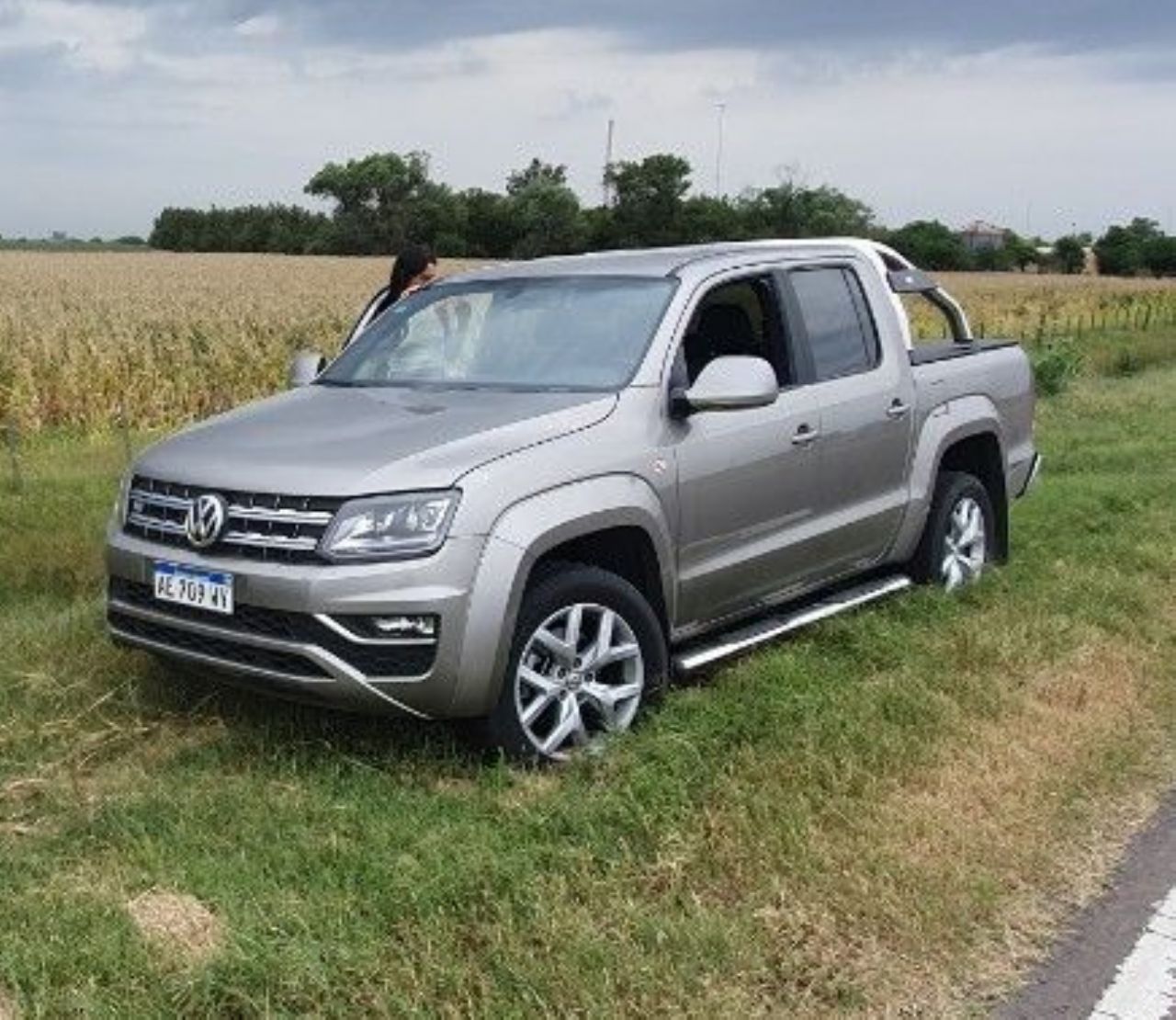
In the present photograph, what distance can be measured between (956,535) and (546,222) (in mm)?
62968

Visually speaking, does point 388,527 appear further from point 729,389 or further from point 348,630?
point 729,389

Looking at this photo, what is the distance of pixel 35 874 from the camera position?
11.8 ft

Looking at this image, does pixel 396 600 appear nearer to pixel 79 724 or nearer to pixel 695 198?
pixel 79 724

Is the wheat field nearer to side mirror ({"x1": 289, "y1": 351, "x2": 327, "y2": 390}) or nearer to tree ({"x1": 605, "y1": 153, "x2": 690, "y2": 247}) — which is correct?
side mirror ({"x1": 289, "y1": 351, "x2": 327, "y2": 390})

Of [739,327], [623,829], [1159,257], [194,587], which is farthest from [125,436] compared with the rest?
[1159,257]

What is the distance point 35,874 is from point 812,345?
138 inches

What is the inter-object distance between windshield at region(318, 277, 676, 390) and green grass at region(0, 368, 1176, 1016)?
4.14 feet

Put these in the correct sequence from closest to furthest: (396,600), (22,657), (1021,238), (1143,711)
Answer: (396,600), (1143,711), (22,657), (1021,238)

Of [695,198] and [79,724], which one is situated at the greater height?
[695,198]

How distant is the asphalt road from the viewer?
3.22 m

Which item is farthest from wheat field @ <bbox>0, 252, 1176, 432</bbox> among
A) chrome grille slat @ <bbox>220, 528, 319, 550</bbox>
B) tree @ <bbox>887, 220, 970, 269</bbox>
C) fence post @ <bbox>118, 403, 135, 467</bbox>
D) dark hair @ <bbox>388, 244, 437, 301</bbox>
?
tree @ <bbox>887, 220, 970, 269</bbox>

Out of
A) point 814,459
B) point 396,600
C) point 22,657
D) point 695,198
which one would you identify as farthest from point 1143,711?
point 695,198

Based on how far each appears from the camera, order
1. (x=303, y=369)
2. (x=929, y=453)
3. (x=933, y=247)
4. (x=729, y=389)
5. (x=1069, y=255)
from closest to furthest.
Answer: (x=729, y=389), (x=303, y=369), (x=929, y=453), (x=933, y=247), (x=1069, y=255)

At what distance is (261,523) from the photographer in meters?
4.17
